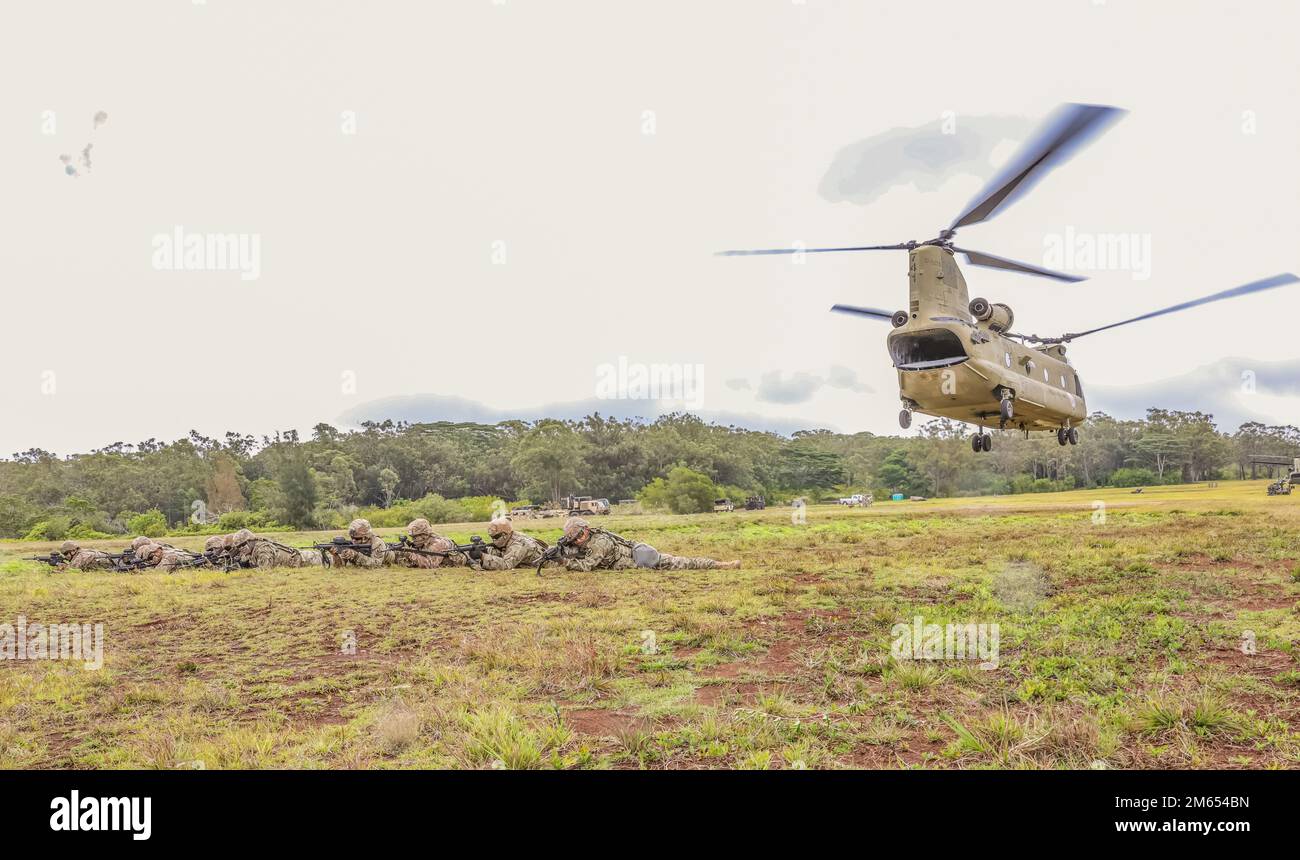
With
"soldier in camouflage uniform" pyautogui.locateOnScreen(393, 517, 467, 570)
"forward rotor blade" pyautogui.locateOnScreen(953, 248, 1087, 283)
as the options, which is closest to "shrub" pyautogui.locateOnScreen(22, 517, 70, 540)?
"soldier in camouflage uniform" pyautogui.locateOnScreen(393, 517, 467, 570)

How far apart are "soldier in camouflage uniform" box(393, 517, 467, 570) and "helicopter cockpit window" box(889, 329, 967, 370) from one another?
42.9ft

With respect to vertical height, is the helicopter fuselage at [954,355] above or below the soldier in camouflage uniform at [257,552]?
above

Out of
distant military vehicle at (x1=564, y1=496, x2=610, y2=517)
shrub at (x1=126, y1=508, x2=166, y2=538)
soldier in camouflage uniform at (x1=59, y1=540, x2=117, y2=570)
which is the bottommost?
soldier in camouflage uniform at (x1=59, y1=540, x2=117, y2=570)

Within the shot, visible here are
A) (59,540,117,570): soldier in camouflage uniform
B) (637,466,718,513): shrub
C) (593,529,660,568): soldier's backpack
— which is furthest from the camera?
(59,540,117,570): soldier in camouflage uniform

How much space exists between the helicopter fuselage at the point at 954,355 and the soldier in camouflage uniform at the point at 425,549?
43.4ft

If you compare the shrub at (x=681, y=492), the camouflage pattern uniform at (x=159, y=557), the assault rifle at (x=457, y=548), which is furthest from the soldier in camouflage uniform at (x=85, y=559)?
the shrub at (x=681, y=492)

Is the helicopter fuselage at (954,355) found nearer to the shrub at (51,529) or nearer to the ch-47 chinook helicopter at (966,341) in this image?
the ch-47 chinook helicopter at (966,341)

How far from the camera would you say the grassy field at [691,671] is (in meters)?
4.79

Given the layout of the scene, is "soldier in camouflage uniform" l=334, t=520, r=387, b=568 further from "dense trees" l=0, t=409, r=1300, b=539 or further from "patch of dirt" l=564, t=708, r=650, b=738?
"patch of dirt" l=564, t=708, r=650, b=738

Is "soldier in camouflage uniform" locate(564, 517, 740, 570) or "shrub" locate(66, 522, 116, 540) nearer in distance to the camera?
"soldier in camouflage uniform" locate(564, 517, 740, 570)

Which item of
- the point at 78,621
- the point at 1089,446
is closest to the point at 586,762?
the point at 78,621

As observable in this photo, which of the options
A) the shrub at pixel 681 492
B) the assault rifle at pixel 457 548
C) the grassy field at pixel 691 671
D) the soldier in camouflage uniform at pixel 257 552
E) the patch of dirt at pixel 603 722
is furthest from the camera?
the soldier in camouflage uniform at pixel 257 552

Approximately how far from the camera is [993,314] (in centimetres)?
1350

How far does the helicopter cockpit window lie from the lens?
11.9 metres
